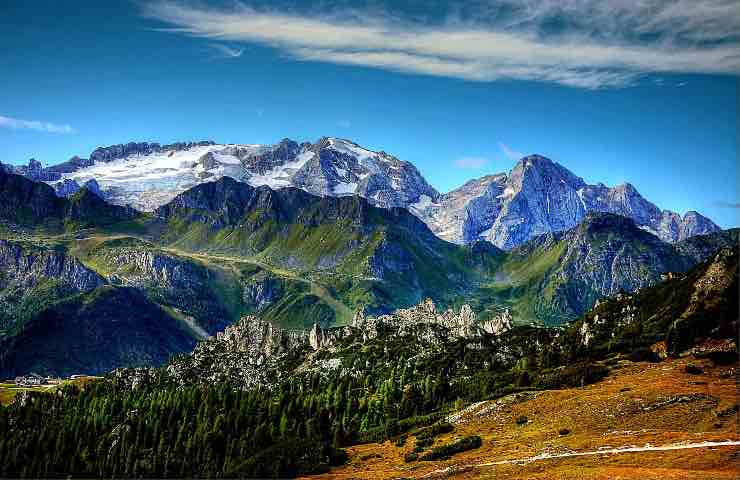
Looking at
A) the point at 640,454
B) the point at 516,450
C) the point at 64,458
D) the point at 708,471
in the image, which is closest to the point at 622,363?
the point at 516,450

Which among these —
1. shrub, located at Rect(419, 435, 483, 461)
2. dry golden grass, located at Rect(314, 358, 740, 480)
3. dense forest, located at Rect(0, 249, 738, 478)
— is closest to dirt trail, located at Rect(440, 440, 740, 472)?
dry golden grass, located at Rect(314, 358, 740, 480)

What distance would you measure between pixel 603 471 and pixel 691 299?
105779 mm

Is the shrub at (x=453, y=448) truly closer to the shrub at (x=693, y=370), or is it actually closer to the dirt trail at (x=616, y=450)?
the dirt trail at (x=616, y=450)

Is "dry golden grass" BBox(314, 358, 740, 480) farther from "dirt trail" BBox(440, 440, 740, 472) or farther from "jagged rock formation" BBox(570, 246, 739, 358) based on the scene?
"jagged rock formation" BBox(570, 246, 739, 358)

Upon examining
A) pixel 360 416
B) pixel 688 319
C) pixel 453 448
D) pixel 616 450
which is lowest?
pixel 360 416

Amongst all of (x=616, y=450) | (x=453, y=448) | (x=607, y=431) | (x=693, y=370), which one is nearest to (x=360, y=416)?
(x=453, y=448)

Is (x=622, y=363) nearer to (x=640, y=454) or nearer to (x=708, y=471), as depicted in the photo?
(x=640, y=454)

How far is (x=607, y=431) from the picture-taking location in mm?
90750

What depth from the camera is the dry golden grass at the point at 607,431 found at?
222 ft

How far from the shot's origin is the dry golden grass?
67812 mm

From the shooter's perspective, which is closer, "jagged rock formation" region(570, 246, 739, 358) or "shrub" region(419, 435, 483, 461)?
"shrub" region(419, 435, 483, 461)

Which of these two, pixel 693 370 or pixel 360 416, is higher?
pixel 693 370

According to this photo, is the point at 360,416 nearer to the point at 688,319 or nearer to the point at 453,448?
the point at 453,448

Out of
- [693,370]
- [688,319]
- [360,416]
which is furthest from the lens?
[360,416]
